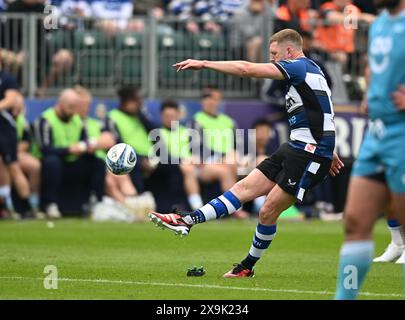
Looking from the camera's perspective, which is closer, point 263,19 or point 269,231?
point 269,231

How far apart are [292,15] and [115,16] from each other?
383cm

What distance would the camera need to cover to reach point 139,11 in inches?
923

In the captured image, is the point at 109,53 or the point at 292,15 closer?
the point at 292,15

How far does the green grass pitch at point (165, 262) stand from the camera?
9.95 meters

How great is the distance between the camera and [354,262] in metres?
7.84

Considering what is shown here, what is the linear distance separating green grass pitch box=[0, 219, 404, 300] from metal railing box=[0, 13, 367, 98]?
357 cm

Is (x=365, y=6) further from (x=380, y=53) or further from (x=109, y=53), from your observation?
(x=380, y=53)

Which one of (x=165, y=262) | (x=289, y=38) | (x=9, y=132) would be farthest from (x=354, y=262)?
(x=9, y=132)

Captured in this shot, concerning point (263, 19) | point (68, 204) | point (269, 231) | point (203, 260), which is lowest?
point (68, 204)

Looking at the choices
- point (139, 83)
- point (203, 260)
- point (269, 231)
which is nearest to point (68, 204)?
point (139, 83)

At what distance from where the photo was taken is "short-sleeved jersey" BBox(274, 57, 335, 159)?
36.5 feet

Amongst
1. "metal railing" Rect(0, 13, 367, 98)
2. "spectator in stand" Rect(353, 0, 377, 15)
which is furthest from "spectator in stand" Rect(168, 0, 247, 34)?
"spectator in stand" Rect(353, 0, 377, 15)

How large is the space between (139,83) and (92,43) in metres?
1.30

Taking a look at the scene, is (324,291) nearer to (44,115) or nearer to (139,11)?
(44,115)
